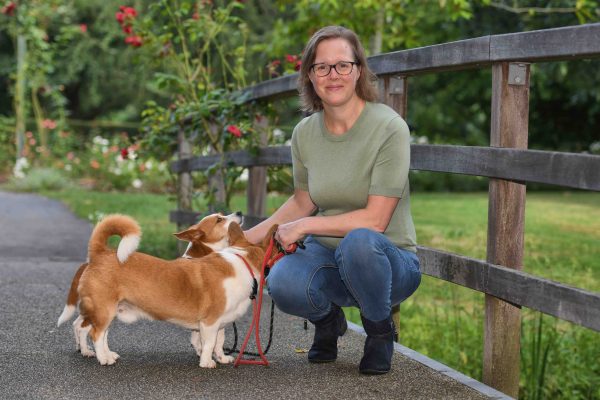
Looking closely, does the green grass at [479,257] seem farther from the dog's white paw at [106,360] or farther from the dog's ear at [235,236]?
the dog's white paw at [106,360]

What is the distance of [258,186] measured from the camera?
6730 millimetres

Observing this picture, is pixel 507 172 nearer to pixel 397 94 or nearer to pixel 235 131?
pixel 397 94

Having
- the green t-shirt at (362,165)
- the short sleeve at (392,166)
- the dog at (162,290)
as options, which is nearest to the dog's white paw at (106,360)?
the dog at (162,290)

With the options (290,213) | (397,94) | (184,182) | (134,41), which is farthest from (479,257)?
(290,213)

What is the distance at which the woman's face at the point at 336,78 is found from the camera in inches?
158

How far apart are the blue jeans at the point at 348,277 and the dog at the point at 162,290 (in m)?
0.18

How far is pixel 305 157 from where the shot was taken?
4.27 m

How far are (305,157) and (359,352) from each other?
3.11 feet

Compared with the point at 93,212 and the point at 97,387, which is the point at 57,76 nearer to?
the point at 93,212

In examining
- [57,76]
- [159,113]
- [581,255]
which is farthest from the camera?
[57,76]

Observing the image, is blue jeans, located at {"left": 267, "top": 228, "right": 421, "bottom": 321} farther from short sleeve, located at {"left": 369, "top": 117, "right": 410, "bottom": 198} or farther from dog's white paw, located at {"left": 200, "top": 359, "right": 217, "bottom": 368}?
dog's white paw, located at {"left": 200, "top": 359, "right": 217, "bottom": 368}

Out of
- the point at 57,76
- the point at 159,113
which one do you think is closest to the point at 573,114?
the point at 57,76

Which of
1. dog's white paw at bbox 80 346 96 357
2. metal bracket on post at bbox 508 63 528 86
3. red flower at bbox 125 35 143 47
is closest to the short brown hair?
metal bracket on post at bbox 508 63 528 86

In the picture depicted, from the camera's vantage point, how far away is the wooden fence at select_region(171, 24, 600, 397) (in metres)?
3.31
